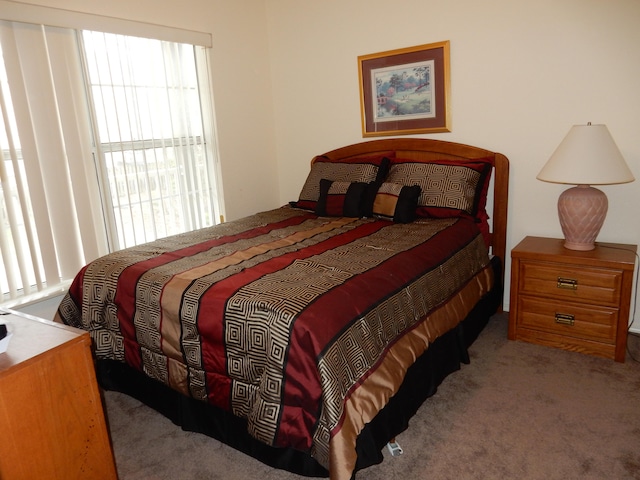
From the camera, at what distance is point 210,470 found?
1766mm

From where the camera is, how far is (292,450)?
1.63 metres

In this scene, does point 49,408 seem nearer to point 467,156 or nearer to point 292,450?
point 292,450

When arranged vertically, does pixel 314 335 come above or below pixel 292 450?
above

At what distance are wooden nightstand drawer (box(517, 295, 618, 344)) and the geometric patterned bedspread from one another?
290 mm

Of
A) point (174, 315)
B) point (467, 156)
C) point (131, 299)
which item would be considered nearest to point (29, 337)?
point (174, 315)

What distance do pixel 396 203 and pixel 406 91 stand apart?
0.89 meters

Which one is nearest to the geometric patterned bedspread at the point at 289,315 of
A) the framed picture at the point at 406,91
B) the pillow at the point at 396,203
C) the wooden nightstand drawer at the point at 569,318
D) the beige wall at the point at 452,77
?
the pillow at the point at 396,203

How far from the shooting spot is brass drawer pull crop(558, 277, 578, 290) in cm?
239

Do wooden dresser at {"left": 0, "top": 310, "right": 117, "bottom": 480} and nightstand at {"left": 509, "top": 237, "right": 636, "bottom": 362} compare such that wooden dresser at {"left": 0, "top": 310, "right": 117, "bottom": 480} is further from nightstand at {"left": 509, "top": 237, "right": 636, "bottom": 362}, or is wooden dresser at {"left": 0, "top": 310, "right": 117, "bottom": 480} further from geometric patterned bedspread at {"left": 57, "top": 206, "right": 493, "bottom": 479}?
nightstand at {"left": 509, "top": 237, "right": 636, "bottom": 362}

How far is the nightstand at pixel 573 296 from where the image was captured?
7.56 ft

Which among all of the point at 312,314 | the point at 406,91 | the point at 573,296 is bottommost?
the point at 573,296

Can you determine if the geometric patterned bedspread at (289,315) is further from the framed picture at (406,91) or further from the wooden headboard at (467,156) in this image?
the framed picture at (406,91)

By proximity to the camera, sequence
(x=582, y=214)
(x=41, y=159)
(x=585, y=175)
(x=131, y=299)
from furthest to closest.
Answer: (x=41, y=159) → (x=582, y=214) → (x=585, y=175) → (x=131, y=299)

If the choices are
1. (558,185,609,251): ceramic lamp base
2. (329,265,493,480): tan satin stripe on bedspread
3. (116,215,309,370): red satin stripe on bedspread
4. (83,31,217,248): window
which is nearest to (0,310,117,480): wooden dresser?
(116,215,309,370): red satin stripe on bedspread
